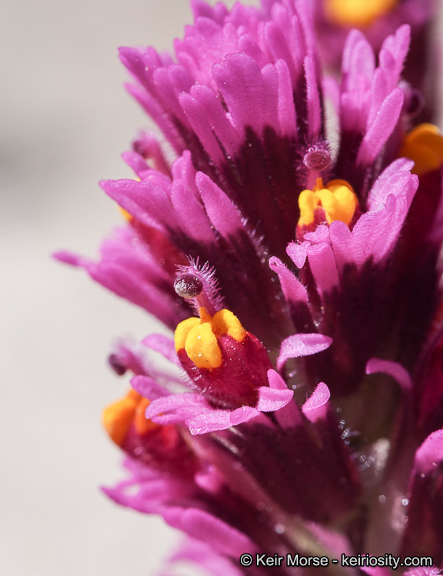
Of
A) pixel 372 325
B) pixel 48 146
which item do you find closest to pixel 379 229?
pixel 372 325

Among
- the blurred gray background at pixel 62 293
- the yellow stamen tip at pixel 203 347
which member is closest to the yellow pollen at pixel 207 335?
the yellow stamen tip at pixel 203 347

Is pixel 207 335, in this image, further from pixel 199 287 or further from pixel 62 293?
pixel 62 293

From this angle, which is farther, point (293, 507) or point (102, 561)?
point (102, 561)

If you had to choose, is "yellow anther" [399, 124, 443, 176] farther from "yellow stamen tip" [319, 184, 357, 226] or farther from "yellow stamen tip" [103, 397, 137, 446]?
"yellow stamen tip" [103, 397, 137, 446]

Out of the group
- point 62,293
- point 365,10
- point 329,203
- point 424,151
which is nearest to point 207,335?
point 329,203

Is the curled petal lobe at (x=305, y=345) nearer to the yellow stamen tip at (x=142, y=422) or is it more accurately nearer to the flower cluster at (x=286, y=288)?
the flower cluster at (x=286, y=288)

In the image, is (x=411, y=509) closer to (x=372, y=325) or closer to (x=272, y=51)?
(x=372, y=325)
